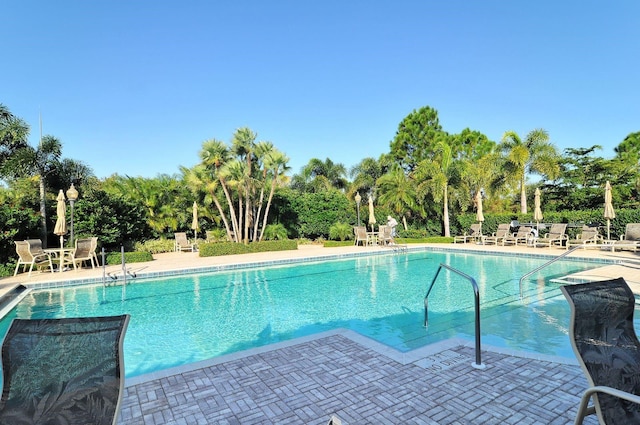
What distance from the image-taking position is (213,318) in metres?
6.41

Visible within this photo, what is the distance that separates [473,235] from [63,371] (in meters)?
18.2

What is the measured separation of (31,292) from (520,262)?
1396 centimetres

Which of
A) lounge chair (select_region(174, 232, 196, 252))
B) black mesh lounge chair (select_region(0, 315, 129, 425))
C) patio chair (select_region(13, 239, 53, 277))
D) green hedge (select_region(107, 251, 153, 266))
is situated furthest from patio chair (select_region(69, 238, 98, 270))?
black mesh lounge chair (select_region(0, 315, 129, 425))

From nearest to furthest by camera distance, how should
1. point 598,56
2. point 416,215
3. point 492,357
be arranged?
point 492,357, point 598,56, point 416,215

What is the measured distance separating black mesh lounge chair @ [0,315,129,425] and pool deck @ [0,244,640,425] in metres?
1.00

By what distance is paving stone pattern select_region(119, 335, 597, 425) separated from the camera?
264 cm

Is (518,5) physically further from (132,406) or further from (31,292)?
(31,292)

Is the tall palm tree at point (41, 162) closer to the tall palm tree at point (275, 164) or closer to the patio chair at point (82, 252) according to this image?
the patio chair at point (82, 252)

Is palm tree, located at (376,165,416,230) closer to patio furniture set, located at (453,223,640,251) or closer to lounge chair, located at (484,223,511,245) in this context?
patio furniture set, located at (453,223,640,251)

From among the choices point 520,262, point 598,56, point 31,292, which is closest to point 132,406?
point 31,292

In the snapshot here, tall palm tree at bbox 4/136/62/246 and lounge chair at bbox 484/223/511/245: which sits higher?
tall palm tree at bbox 4/136/62/246

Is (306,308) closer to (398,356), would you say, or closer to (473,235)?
(398,356)

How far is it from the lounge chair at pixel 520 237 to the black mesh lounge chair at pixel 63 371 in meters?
16.5

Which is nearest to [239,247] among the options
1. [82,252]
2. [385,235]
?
[82,252]
